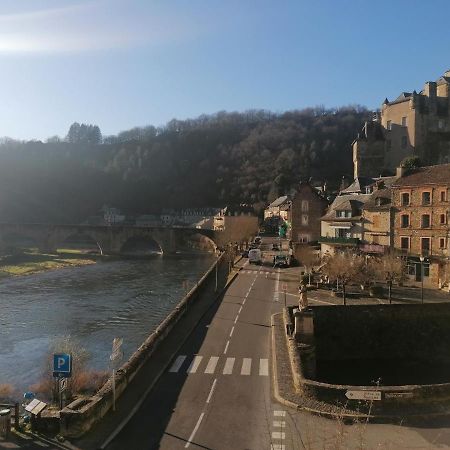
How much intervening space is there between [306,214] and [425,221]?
25.2m

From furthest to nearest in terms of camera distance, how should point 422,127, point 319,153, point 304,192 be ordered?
point 319,153, point 422,127, point 304,192

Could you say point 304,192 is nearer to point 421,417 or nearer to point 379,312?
point 379,312

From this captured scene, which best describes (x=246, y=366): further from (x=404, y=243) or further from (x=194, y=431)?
(x=404, y=243)

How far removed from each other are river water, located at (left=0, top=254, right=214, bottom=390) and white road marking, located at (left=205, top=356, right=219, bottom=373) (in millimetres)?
8521

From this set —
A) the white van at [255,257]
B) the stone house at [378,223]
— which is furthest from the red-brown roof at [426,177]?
the white van at [255,257]

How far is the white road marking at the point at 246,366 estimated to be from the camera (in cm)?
2170

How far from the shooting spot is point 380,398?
656 inches

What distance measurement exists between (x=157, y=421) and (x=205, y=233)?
91545 mm

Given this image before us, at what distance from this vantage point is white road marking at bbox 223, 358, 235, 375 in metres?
21.7

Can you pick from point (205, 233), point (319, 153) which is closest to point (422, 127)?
point (205, 233)

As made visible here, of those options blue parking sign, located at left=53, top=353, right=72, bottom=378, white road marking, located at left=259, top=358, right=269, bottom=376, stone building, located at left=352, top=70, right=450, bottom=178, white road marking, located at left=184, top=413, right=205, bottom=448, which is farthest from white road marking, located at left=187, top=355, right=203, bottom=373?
stone building, located at left=352, top=70, right=450, bottom=178

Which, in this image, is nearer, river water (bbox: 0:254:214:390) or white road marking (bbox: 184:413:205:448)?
white road marking (bbox: 184:413:205:448)

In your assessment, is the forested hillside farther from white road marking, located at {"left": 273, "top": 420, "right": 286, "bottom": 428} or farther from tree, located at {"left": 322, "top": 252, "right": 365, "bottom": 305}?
white road marking, located at {"left": 273, "top": 420, "right": 286, "bottom": 428}

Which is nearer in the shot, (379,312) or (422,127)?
(379,312)
